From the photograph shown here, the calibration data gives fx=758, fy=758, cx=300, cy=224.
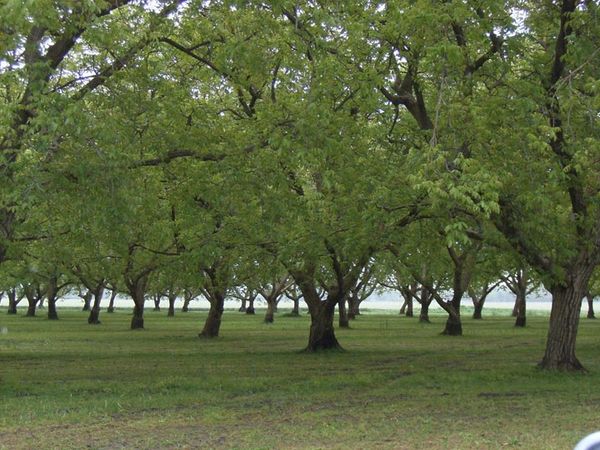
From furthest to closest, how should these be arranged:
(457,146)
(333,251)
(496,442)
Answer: (333,251), (457,146), (496,442)

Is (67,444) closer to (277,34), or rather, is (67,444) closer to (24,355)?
(277,34)

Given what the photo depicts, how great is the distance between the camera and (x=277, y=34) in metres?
14.9

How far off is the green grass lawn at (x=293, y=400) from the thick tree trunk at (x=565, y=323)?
1.95 ft

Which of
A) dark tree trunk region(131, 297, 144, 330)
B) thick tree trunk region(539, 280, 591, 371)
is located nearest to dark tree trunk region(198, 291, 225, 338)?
dark tree trunk region(131, 297, 144, 330)

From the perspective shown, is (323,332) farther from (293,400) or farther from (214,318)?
(293,400)

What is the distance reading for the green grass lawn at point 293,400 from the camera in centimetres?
983

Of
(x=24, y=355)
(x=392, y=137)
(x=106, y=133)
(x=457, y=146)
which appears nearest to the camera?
(x=106, y=133)

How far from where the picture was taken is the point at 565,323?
16891 mm

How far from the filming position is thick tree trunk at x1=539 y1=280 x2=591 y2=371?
16.7 m

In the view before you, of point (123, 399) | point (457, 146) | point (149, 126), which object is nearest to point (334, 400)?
point (123, 399)

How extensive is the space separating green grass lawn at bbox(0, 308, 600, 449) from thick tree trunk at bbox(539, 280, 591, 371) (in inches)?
23.4

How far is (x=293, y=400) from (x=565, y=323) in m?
7.06

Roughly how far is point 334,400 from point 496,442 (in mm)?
4353

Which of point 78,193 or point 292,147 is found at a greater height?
point 292,147
